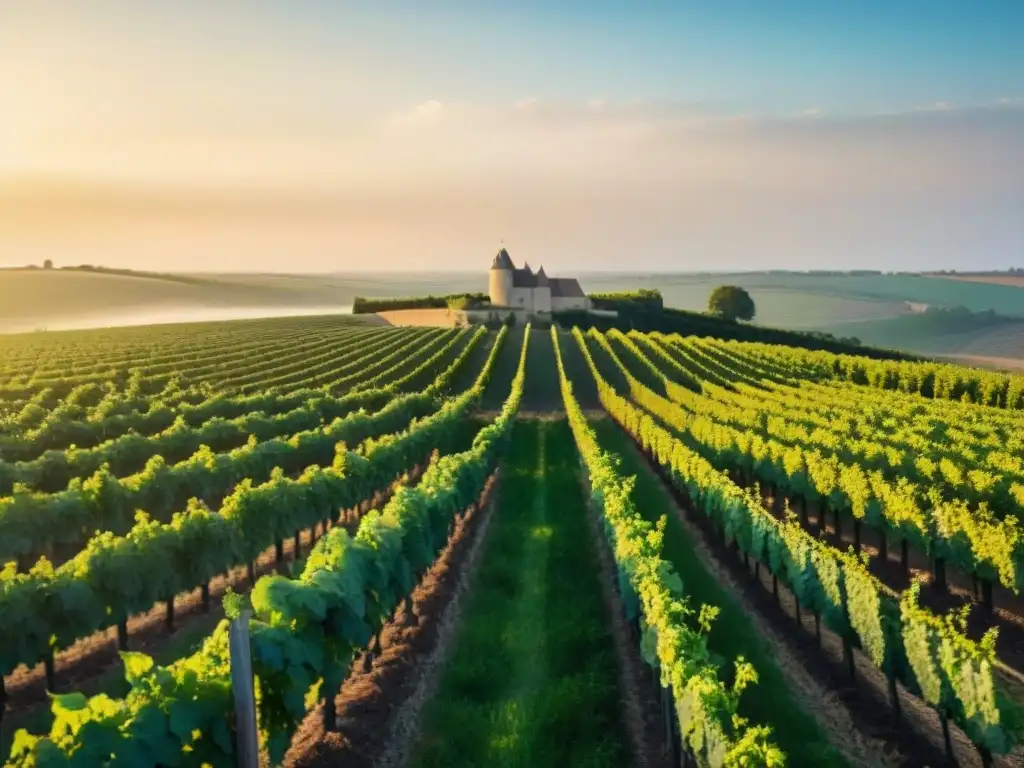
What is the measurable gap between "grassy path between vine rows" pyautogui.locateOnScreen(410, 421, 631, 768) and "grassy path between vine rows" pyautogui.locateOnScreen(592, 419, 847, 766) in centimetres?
192

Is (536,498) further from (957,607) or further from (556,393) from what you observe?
(556,393)

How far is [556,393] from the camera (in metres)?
55.1

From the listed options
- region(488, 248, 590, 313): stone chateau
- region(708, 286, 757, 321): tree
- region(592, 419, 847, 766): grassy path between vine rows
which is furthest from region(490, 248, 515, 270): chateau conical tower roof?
region(592, 419, 847, 766): grassy path between vine rows

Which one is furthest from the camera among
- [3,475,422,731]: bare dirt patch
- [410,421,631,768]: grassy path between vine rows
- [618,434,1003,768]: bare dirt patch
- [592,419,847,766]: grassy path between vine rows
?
[3,475,422,731]: bare dirt patch

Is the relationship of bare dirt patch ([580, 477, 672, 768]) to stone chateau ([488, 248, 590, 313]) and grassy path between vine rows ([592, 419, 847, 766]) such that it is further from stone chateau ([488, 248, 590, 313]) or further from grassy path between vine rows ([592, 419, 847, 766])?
stone chateau ([488, 248, 590, 313])

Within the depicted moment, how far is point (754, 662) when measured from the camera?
13844 mm

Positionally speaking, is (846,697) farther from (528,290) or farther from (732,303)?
(732,303)

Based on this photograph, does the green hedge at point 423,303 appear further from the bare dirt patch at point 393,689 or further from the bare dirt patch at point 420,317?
the bare dirt patch at point 393,689

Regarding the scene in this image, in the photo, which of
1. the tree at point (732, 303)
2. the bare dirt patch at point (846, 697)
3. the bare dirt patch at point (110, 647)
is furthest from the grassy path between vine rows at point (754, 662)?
the tree at point (732, 303)

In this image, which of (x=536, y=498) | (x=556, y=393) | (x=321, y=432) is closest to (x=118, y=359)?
(x=556, y=393)

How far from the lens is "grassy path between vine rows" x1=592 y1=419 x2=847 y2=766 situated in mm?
11109

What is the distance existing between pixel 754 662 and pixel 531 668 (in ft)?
12.1

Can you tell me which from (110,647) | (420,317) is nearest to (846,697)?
(110,647)

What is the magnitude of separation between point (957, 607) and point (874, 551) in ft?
13.6
